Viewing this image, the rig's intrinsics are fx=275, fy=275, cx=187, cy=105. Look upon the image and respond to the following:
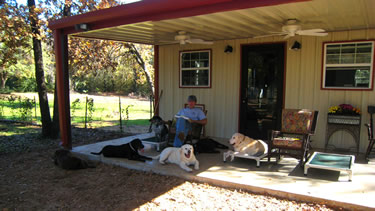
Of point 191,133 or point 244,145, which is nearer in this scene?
point 244,145

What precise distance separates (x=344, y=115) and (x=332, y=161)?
136 cm

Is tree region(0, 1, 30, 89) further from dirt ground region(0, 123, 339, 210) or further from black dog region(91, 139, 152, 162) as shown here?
black dog region(91, 139, 152, 162)

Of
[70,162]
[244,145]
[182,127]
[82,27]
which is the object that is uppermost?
[82,27]

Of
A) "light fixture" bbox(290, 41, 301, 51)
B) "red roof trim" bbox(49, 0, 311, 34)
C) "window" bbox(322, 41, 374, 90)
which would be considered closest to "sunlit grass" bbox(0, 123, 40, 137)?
"red roof trim" bbox(49, 0, 311, 34)

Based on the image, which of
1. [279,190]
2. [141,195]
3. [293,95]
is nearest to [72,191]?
[141,195]

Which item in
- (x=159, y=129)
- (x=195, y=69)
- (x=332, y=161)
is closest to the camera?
(x=332, y=161)

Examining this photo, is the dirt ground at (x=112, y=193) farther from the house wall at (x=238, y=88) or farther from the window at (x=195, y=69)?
the window at (x=195, y=69)

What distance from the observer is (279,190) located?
3.08 meters

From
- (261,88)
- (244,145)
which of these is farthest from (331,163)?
(261,88)

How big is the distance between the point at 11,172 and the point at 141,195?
93.9 inches

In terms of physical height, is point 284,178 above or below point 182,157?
below

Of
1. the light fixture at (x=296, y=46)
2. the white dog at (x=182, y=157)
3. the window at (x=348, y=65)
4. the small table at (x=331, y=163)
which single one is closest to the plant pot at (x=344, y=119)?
the window at (x=348, y=65)

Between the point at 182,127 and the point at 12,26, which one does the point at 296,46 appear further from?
the point at 12,26

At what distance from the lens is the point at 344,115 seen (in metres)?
4.72
